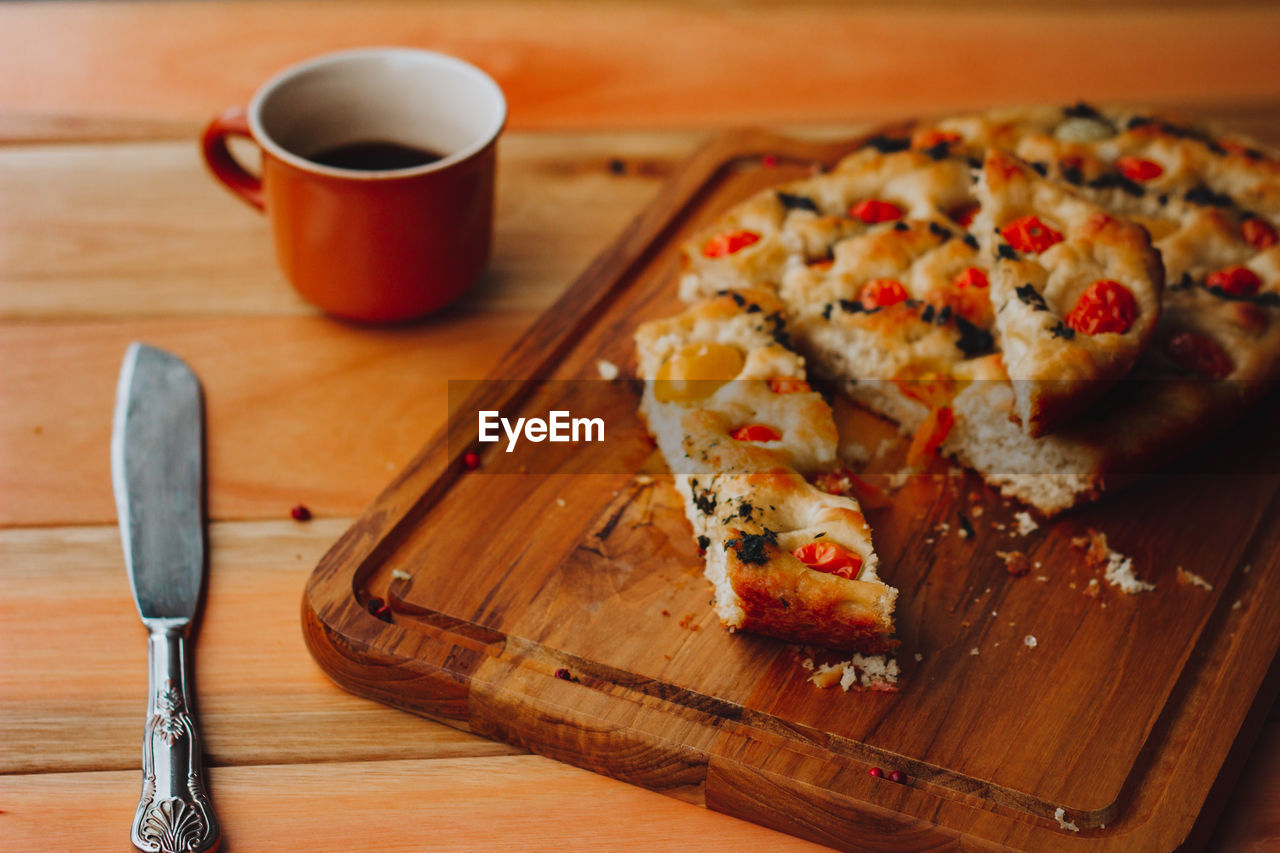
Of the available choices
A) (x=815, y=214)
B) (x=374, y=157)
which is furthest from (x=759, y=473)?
(x=374, y=157)

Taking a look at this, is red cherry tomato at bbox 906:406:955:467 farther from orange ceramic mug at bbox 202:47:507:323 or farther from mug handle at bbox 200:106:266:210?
mug handle at bbox 200:106:266:210

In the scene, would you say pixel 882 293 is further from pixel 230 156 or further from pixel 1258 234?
pixel 230 156

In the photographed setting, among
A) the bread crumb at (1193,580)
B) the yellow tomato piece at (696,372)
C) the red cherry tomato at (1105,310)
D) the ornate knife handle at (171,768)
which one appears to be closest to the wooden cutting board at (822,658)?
the bread crumb at (1193,580)

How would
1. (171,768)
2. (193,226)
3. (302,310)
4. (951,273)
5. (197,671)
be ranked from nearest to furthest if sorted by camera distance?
1. (171,768)
2. (197,671)
3. (951,273)
4. (302,310)
5. (193,226)

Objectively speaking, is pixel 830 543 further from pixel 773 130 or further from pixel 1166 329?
pixel 773 130

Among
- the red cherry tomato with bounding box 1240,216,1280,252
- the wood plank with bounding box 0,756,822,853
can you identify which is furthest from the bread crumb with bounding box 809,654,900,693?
the red cherry tomato with bounding box 1240,216,1280,252

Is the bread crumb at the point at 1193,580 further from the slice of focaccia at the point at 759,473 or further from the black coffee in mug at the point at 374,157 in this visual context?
the black coffee in mug at the point at 374,157

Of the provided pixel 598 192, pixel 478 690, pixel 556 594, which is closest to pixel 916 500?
pixel 556 594
